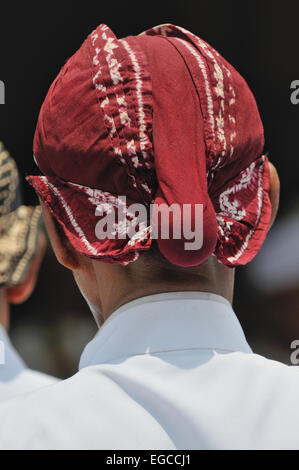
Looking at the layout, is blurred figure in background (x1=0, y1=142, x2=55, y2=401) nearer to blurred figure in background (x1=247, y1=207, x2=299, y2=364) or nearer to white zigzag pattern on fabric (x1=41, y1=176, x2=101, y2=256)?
white zigzag pattern on fabric (x1=41, y1=176, x2=101, y2=256)

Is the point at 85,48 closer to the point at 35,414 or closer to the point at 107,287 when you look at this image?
the point at 107,287

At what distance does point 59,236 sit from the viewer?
1.10m

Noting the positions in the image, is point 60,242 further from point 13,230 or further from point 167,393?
point 13,230

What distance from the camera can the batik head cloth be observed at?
0.97 m

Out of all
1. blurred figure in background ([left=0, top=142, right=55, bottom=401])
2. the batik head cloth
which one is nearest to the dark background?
blurred figure in background ([left=0, top=142, right=55, bottom=401])

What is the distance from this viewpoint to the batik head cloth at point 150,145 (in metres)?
0.97

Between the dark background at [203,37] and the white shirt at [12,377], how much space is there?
1.71 m

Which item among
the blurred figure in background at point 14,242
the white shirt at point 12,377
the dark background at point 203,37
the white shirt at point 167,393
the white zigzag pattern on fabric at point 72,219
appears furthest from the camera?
the dark background at point 203,37

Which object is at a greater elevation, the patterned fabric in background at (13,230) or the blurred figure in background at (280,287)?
the patterned fabric in background at (13,230)

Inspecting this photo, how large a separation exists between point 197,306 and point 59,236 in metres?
0.27

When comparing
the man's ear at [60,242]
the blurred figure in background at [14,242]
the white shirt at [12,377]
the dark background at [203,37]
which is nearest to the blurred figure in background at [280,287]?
the dark background at [203,37]

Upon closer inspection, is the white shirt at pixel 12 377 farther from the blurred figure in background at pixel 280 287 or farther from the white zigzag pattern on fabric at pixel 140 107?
the blurred figure in background at pixel 280 287

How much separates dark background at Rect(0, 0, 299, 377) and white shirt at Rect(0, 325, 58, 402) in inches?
67.4

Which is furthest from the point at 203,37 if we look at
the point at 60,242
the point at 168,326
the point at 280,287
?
the point at 168,326
